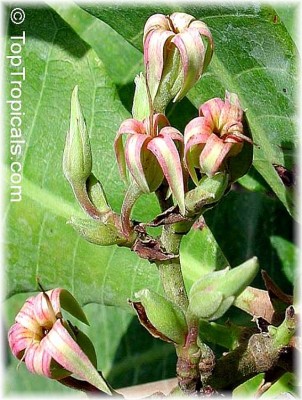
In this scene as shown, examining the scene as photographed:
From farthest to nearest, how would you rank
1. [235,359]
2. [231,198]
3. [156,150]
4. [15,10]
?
[231,198], [15,10], [235,359], [156,150]

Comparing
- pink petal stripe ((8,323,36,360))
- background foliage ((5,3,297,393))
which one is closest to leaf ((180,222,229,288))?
background foliage ((5,3,297,393))

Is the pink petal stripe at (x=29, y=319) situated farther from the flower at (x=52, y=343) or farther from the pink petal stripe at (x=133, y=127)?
the pink petal stripe at (x=133, y=127)

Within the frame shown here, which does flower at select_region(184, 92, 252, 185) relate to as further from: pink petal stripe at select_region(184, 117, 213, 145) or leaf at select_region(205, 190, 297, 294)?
leaf at select_region(205, 190, 297, 294)

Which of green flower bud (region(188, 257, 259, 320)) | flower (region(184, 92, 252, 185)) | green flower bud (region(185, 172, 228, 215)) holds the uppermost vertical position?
flower (region(184, 92, 252, 185))

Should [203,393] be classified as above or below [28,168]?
below

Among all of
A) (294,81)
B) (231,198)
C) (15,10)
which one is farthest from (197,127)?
(231,198)

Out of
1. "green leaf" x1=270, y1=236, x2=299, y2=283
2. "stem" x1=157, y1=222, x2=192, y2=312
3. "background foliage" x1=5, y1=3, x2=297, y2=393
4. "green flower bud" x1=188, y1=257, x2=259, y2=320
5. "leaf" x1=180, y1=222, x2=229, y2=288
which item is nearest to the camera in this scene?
"green flower bud" x1=188, y1=257, x2=259, y2=320

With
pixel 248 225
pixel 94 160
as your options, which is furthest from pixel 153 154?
pixel 248 225

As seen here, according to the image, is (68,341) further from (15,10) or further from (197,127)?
(15,10)

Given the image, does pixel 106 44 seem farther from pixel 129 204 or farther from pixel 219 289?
pixel 219 289
